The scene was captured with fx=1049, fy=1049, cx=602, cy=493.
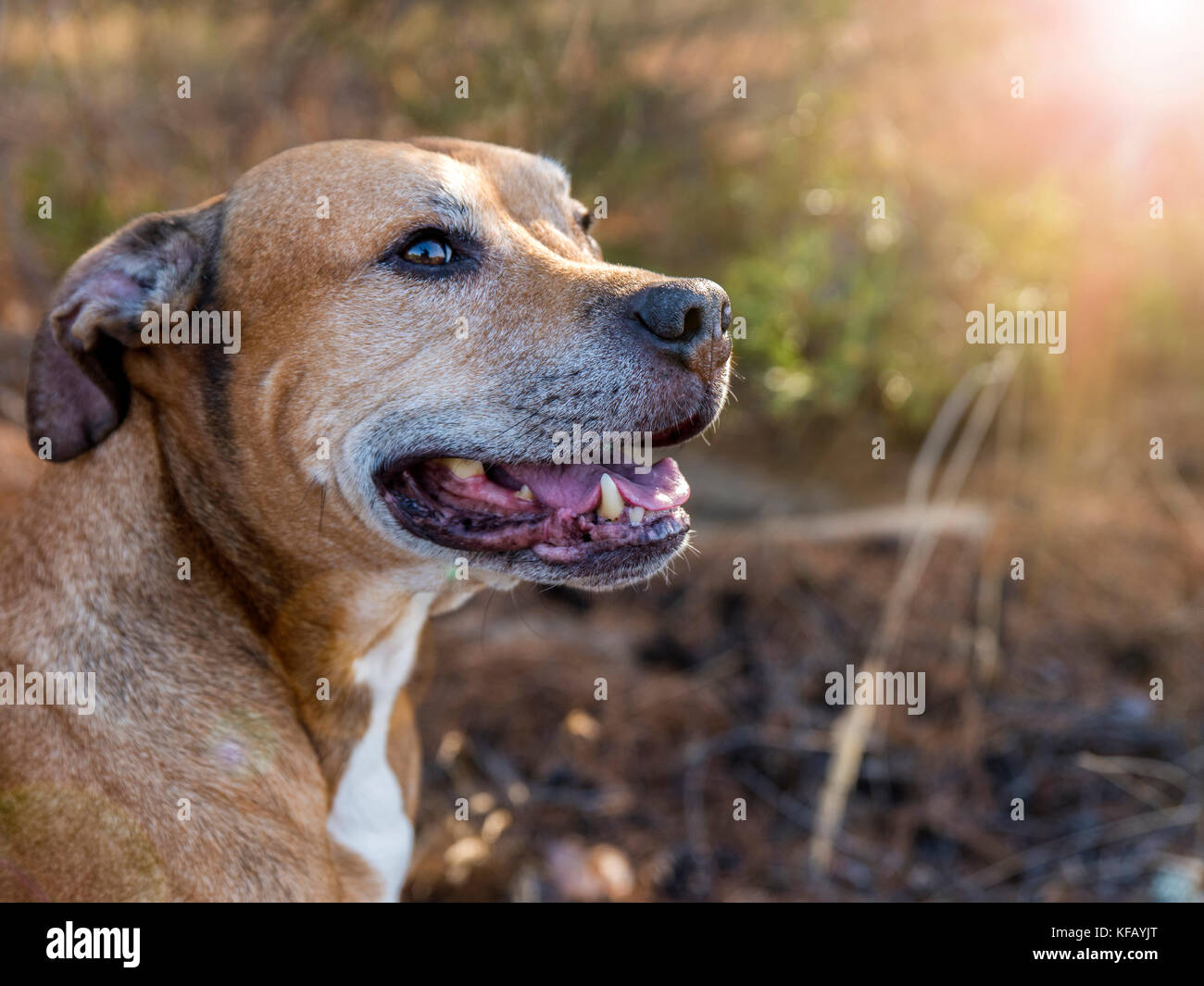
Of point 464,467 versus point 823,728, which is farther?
point 823,728

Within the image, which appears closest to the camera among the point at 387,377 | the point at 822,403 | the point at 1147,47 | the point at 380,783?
the point at 387,377

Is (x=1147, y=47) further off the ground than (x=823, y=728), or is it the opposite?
(x=1147, y=47)

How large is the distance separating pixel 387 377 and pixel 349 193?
48cm

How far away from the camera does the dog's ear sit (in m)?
2.55

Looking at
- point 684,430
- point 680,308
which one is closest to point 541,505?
point 684,430

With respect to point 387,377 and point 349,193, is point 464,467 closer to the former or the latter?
point 387,377

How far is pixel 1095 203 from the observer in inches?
213

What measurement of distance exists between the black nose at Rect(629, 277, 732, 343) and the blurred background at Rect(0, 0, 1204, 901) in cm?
166

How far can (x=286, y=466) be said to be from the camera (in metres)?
2.59

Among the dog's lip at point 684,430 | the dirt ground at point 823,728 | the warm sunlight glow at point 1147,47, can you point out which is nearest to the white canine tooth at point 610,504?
the dog's lip at point 684,430

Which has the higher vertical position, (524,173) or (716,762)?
(524,173)
